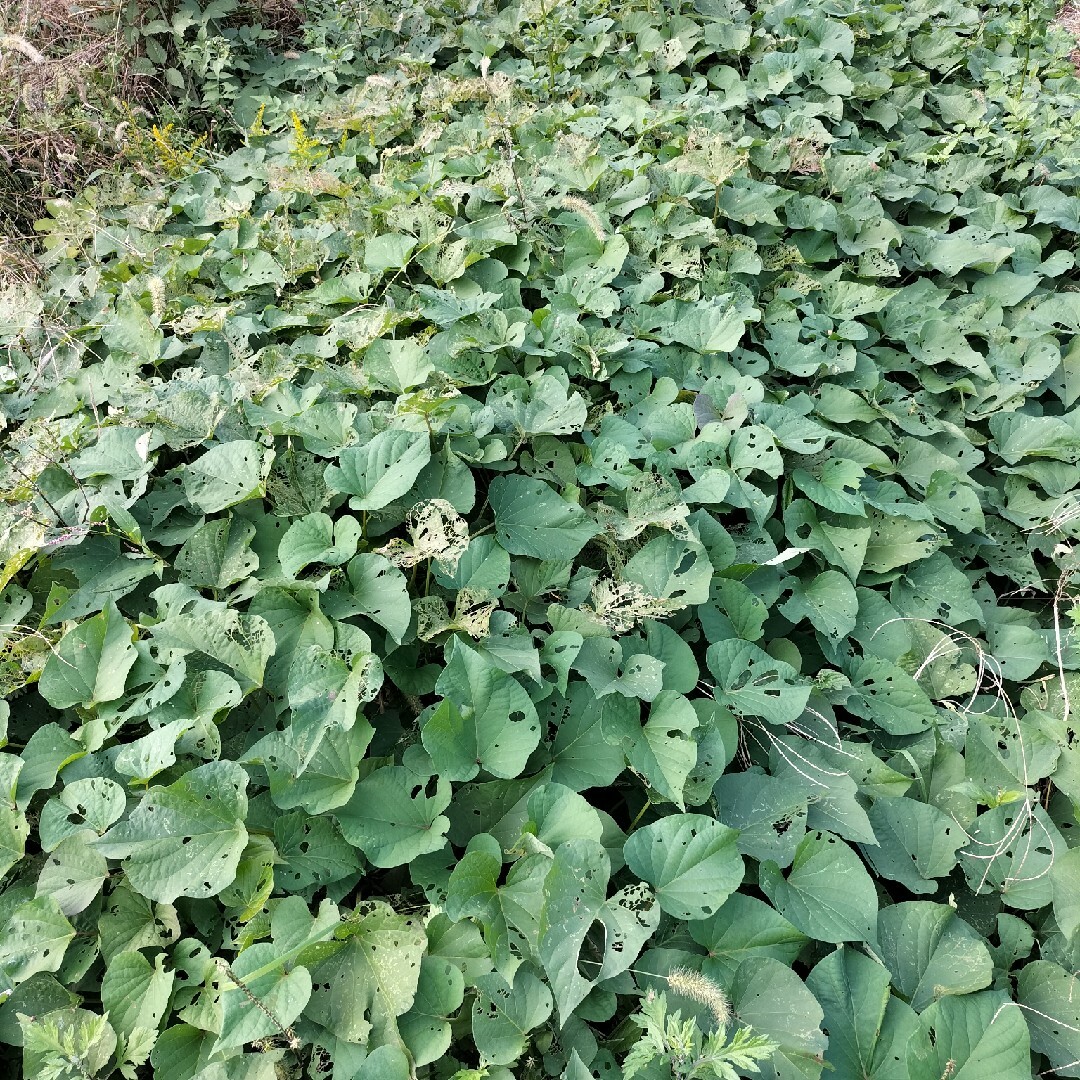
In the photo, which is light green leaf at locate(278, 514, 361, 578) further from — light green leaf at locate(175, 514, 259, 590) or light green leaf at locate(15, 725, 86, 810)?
light green leaf at locate(15, 725, 86, 810)

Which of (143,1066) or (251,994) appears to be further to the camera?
(143,1066)

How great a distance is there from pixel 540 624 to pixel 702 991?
895 mm

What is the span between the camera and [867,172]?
374 centimetres

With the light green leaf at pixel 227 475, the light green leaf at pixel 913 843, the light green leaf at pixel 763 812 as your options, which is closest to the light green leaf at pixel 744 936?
the light green leaf at pixel 763 812

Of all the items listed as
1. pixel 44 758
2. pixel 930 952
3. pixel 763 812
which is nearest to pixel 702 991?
pixel 763 812

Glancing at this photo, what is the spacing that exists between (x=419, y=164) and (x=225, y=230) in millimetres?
899

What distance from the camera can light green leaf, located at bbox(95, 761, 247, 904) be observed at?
1.53 m

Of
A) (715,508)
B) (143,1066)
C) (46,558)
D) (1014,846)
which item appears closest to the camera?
(143,1066)

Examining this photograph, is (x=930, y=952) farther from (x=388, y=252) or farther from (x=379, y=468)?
(x=388, y=252)

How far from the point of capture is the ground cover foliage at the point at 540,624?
1.51 metres

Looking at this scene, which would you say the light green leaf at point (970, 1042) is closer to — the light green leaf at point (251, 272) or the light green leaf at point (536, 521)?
the light green leaf at point (536, 521)

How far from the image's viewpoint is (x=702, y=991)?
1425mm

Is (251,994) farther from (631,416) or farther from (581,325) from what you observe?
(581,325)

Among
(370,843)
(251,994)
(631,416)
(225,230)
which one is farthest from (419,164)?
(251,994)
